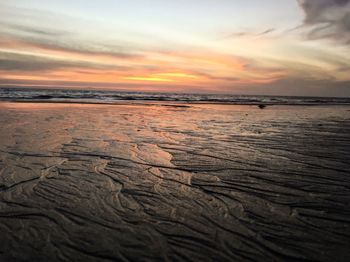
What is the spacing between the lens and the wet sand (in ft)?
11.8

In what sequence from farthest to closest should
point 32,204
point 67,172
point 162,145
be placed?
point 162,145
point 67,172
point 32,204

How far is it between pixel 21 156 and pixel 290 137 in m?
9.62

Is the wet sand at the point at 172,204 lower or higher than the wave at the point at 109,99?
lower

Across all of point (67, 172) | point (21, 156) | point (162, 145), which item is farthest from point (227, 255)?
point (162, 145)

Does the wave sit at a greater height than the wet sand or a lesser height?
greater

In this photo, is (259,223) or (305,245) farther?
(259,223)

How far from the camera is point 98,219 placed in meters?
4.38

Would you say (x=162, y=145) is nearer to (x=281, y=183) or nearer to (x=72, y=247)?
(x=281, y=183)

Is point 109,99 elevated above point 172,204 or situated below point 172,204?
above

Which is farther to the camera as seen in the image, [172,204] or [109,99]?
[109,99]

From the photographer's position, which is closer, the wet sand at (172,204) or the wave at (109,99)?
the wet sand at (172,204)

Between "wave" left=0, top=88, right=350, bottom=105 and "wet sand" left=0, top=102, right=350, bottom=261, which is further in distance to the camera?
"wave" left=0, top=88, right=350, bottom=105

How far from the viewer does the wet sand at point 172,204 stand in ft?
11.8

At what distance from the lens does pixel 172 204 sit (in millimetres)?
4969
